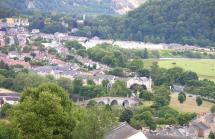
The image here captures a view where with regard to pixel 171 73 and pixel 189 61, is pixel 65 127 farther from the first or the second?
pixel 189 61

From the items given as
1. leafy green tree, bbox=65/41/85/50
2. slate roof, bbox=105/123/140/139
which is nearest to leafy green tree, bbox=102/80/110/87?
leafy green tree, bbox=65/41/85/50

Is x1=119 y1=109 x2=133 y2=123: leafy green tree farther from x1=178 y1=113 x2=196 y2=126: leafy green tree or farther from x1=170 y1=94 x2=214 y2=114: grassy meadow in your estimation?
x1=170 y1=94 x2=214 y2=114: grassy meadow

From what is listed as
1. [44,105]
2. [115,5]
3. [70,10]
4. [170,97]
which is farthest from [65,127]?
[115,5]

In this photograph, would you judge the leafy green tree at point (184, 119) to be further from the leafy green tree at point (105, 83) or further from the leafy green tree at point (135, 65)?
the leafy green tree at point (135, 65)

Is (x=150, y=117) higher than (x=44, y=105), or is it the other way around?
(x=44, y=105)

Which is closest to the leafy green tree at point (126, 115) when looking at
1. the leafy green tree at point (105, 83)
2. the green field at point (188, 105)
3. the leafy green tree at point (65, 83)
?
the green field at point (188, 105)

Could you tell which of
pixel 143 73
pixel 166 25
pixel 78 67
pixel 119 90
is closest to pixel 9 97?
pixel 119 90

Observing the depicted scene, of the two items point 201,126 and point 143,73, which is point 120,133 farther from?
point 143,73
